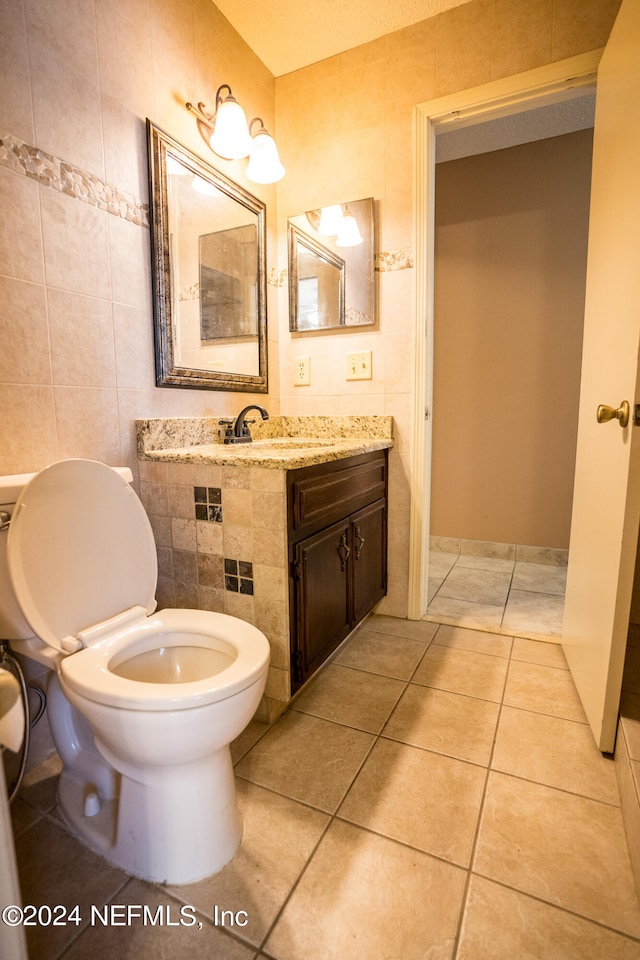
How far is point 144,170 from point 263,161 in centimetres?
49

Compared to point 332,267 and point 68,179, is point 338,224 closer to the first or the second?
point 332,267

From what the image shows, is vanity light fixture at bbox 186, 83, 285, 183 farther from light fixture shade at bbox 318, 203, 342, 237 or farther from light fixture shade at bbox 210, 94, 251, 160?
light fixture shade at bbox 318, 203, 342, 237

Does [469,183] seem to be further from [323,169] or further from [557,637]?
[557,637]

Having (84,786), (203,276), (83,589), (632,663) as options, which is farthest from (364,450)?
(84,786)

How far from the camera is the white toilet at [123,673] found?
88 centimetres

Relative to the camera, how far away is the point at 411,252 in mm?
1916

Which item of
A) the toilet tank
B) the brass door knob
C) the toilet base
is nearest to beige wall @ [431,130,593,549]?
the brass door knob

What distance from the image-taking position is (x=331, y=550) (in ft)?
5.05

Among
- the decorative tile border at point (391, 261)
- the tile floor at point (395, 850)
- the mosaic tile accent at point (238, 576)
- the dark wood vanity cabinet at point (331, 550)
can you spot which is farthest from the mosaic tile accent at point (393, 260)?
the tile floor at point (395, 850)

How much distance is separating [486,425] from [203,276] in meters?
1.95

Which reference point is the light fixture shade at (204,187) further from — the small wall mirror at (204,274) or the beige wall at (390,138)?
the beige wall at (390,138)

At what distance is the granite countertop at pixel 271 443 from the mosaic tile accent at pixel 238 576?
0.98 ft

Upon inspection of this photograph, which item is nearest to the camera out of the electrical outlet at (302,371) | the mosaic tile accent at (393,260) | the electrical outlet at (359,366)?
the mosaic tile accent at (393,260)

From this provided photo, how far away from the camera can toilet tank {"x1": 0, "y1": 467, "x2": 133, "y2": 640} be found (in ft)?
3.28
